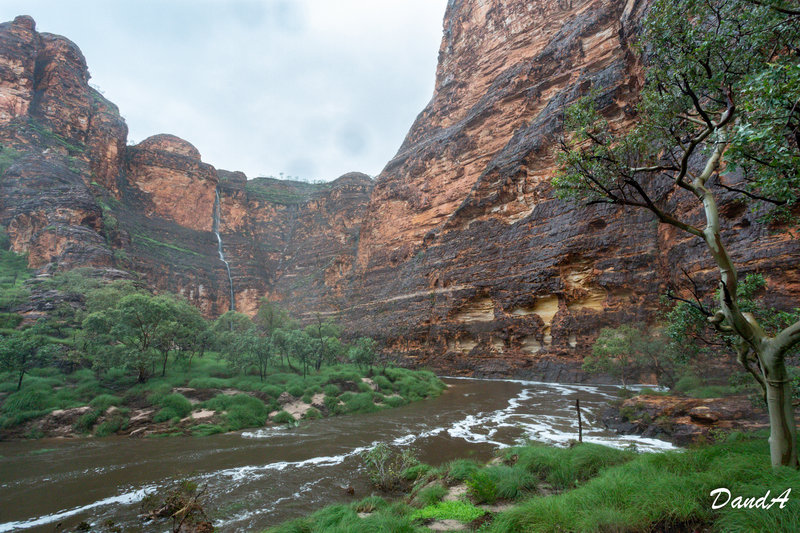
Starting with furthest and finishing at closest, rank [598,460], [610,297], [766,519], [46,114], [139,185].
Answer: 1. [139,185]
2. [46,114]
3. [610,297]
4. [598,460]
5. [766,519]

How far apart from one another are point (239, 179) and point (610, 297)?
3106 inches

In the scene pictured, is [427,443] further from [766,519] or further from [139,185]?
[139,185]

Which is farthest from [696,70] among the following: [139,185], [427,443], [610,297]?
[139,185]

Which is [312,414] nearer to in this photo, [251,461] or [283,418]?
[283,418]

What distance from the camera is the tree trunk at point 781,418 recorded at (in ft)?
12.8

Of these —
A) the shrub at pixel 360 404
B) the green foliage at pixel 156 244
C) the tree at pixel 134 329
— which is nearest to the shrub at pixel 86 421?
the tree at pixel 134 329

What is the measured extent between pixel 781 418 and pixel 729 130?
402 cm

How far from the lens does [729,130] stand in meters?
5.05

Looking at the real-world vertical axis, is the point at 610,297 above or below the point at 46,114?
below

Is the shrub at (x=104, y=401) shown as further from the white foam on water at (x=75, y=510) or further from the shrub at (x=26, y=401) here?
the white foam on water at (x=75, y=510)

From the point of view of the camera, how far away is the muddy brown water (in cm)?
674

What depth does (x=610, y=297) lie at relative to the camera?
78.5ft

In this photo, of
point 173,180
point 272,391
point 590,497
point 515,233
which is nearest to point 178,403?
point 272,391

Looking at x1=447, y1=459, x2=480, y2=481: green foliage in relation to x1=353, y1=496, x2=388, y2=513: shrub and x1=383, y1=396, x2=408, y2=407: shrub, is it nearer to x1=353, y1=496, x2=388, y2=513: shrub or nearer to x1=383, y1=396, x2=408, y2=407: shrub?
x1=353, y1=496, x2=388, y2=513: shrub
